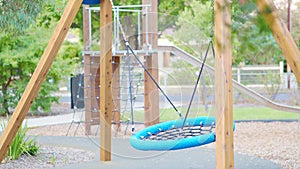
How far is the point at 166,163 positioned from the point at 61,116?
23.4 feet

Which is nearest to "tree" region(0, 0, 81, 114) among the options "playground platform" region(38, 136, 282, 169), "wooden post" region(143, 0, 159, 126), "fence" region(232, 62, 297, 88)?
"wooden post" region(143, 0, 159, 126)

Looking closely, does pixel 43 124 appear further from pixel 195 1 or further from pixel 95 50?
pixel 195 1

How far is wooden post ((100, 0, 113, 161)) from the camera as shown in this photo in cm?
645

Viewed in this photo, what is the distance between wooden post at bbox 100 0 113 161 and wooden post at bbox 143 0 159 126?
7.22ft

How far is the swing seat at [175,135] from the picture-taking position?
201 inches

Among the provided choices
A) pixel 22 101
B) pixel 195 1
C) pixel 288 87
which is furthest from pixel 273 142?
pixel 288 87

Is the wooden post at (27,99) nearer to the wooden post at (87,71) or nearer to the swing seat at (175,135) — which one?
the swing seat at (175,135)

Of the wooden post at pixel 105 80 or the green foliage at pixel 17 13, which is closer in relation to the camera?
the green foliage at pixel 17 13

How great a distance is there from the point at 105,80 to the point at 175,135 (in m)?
1.15

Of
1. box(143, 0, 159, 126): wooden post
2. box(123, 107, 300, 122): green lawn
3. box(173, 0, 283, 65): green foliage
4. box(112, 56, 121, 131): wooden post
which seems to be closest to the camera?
box(173, 0, 283, 65): green foliage

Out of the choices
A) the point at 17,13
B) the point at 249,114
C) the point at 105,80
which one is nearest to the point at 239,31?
the point at 105,80

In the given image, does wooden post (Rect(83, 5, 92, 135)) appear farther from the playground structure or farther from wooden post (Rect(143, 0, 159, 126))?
the playground structure

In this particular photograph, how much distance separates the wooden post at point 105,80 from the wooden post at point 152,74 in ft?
7.22

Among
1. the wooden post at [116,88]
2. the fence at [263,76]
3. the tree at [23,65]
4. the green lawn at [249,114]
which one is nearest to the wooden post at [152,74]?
the green lawn at [249,114]
